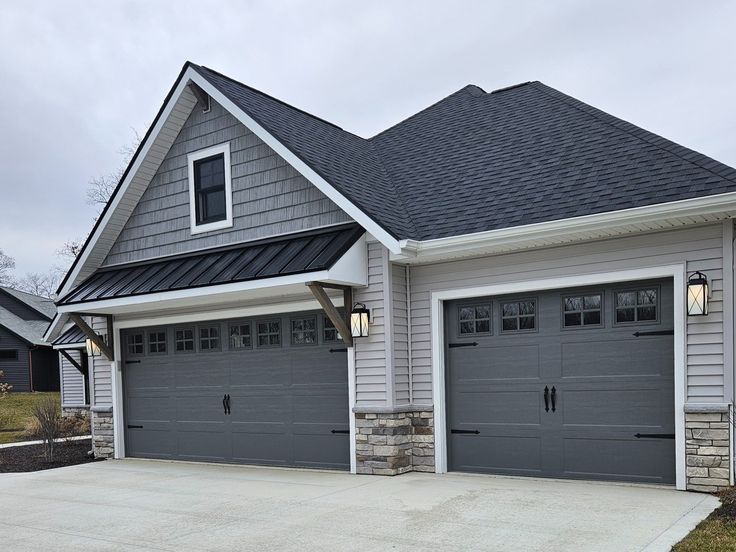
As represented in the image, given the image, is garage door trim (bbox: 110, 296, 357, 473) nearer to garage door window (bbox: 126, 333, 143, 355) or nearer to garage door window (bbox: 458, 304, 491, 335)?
garage door window (bbox: 126, 333, 143, 355)

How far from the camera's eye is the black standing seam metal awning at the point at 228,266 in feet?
27.6

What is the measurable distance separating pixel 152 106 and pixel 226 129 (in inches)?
850

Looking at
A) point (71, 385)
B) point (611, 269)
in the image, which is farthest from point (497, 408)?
point (71, 385)

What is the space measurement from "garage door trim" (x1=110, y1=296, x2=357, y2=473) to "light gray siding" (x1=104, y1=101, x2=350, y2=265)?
104cm

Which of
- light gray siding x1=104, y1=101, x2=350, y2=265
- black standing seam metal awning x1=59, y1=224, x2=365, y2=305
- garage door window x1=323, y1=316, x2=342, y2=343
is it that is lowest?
garage door window x1=323, y1=316, x2=342, y2=343

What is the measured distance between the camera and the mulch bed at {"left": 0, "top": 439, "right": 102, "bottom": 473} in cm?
1096

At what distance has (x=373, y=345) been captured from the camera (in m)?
8.54

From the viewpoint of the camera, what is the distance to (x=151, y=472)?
9.63 m

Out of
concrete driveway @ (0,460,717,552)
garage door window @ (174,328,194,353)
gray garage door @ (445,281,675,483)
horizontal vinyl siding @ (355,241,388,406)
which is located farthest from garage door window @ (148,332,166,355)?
gray garage door @ (445,281,675,483)

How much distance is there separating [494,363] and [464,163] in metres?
3.18

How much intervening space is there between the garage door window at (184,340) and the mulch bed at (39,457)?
267 cm

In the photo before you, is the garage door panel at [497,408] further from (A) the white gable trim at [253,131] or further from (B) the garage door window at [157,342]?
(B) the garage door window at [157,342]

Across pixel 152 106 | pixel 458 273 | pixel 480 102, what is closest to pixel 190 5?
pixel 480 102

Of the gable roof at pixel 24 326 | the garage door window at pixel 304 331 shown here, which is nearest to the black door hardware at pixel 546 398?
the garage door window at pixel 304 331
